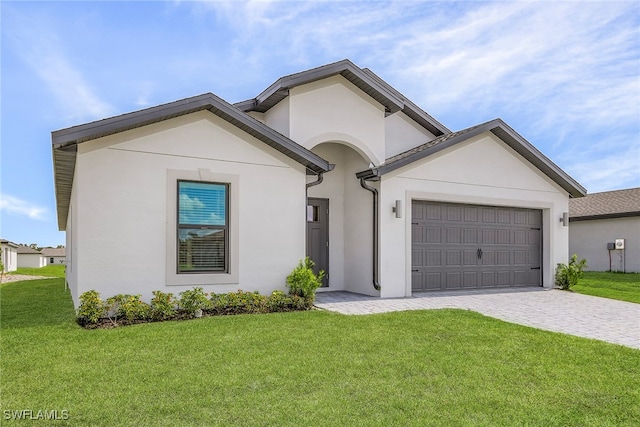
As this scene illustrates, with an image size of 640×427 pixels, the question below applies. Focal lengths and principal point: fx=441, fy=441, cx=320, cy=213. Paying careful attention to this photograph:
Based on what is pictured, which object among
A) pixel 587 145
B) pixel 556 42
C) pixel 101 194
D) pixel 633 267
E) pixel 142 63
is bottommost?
pixel 633 267

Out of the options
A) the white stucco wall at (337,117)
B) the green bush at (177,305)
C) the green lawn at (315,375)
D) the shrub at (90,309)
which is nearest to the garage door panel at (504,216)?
the white stucco wall at (337,117)

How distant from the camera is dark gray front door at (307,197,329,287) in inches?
488

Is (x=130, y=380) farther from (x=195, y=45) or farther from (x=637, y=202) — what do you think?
(x=637, y=202)

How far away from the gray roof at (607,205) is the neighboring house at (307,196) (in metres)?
8.23

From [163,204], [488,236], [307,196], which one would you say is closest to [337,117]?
[307,196]

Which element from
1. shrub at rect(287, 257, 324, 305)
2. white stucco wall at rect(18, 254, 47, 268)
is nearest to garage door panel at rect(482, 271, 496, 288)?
shrub at rect(287, 257, 324, 305)

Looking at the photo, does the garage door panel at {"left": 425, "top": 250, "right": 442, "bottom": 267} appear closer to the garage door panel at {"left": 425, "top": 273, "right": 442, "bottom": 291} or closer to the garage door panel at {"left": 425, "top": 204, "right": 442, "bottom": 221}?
the garage door panel at {"left": 425, "top": 273, "right": 442, "bottom": 291}

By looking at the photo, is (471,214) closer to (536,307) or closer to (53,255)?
(536,307)

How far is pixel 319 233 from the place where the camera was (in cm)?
1254

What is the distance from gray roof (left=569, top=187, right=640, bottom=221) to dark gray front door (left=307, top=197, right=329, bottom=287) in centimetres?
1549

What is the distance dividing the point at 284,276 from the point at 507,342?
4.79 meters

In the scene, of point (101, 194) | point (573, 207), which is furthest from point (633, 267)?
point (101, 194)

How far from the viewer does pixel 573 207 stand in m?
24.1

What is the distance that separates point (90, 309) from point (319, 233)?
6.41 meters
